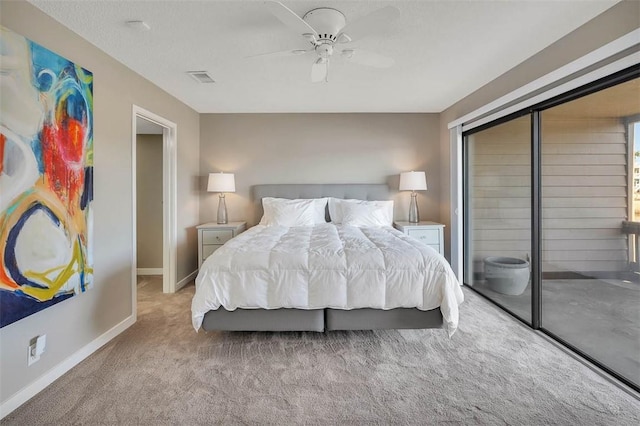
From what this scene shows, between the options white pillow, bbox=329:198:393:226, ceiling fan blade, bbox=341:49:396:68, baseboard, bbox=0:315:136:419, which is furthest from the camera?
white pillow, bbox=329:198:393:226

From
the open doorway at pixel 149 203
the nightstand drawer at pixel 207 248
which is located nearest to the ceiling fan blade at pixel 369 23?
the nightstand drawer at pixel 207 248

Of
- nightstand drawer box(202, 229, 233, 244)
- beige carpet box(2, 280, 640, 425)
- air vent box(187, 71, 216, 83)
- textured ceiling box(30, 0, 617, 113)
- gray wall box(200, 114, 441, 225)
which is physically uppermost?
air vent box(187, 71, 216, 83)

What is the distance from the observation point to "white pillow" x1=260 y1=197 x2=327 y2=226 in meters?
3.82

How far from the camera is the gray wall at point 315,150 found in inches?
172

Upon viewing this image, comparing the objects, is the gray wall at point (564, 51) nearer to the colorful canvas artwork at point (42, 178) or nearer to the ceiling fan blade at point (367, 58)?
the ceiling fan blade at point (367, 58)

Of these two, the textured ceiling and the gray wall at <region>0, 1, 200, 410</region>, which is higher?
the textured ceiling

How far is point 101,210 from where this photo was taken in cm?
234

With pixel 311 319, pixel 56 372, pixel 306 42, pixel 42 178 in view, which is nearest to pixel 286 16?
pixel 306 42

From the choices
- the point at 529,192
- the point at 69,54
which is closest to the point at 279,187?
the point at 69,54

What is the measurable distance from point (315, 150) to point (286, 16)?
277cm

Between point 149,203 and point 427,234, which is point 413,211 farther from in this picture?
point 149,203

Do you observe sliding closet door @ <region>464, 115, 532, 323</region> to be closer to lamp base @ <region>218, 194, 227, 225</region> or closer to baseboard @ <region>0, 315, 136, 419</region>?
lamp base @ <region>218, 194, 227, 225</region>

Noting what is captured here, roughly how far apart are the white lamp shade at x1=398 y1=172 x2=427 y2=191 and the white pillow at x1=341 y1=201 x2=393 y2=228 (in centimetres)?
45

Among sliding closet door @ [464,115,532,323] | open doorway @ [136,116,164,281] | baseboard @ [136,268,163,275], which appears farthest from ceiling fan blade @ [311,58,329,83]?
baseboard @ [136,268,163,275]
